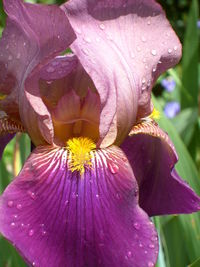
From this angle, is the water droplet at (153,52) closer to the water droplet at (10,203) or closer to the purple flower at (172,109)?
the water droplet at (10,203)

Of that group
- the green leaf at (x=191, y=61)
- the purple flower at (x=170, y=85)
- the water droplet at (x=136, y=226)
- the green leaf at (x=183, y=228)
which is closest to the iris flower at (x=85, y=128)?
the water droplet at (x=136, y=226)

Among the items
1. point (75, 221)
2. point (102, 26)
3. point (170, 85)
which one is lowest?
point (170, 85)

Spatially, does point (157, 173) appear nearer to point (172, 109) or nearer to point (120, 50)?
point (120, 50)

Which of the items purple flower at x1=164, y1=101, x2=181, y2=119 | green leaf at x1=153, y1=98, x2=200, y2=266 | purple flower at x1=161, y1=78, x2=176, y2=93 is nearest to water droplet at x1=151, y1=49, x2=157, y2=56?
green leaf at x1=153, y1=98, x2=200, y2=266

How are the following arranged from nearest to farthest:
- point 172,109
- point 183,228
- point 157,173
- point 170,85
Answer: point 157,173 → point 183,228 → point 172,109 → point 170,85

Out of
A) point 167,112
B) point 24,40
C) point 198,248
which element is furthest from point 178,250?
point 167,112

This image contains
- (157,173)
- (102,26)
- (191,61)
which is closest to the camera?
(102,26)

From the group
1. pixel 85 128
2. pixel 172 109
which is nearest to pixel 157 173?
pixel 85 128

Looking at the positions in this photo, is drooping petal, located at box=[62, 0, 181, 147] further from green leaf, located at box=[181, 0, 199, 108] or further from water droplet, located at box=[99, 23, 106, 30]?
green leaf, located at box=[181, 0, 199, 108]
